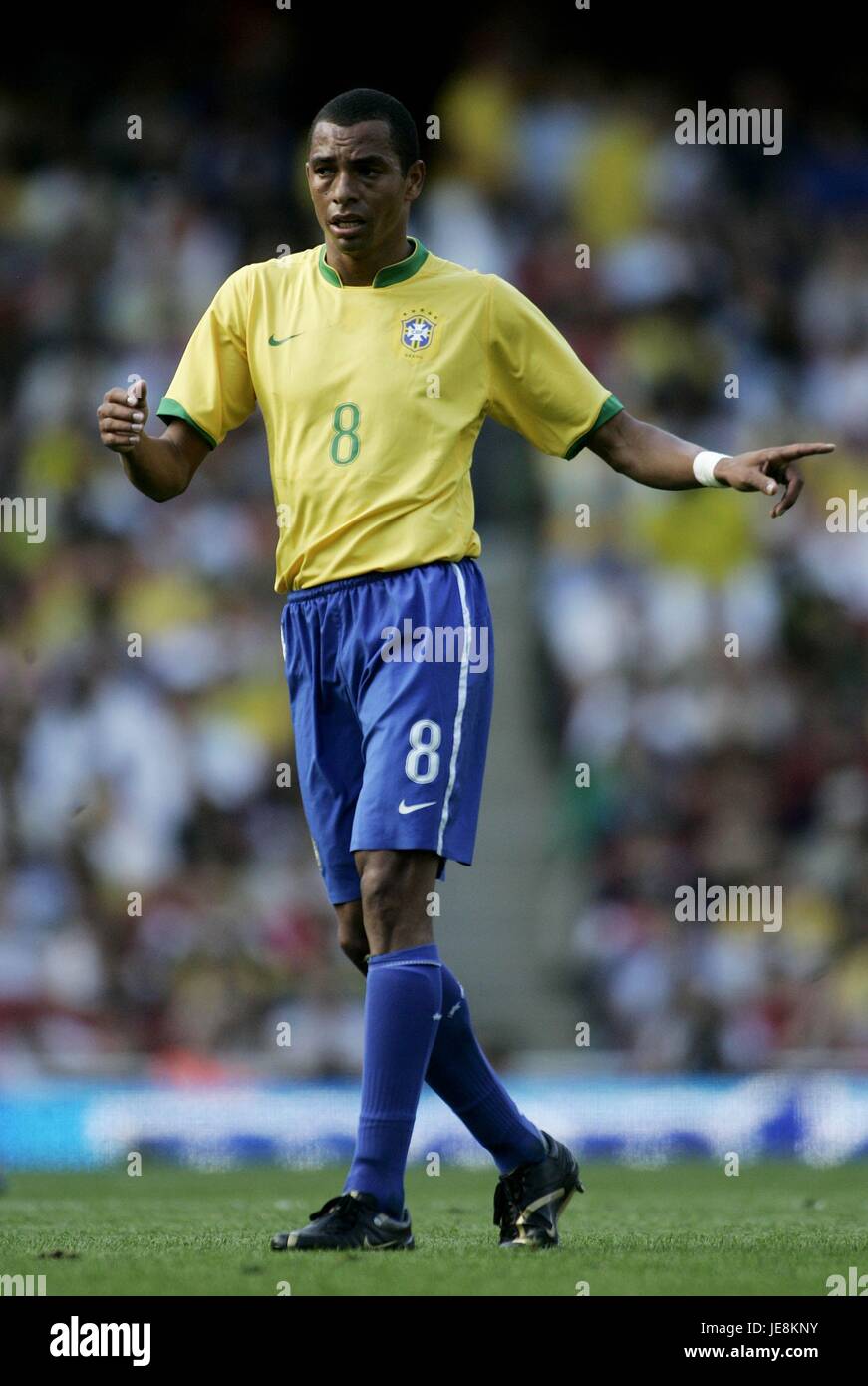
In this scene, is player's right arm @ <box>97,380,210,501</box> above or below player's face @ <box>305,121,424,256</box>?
below

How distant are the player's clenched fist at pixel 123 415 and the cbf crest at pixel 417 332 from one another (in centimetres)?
64

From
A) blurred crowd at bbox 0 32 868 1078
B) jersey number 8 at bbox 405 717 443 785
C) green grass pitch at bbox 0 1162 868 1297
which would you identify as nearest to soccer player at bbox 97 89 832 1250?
jersey number 8 at bbox 405 717 443 785

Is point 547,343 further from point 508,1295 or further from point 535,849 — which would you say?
point 535,849

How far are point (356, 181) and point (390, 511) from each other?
0.77 m

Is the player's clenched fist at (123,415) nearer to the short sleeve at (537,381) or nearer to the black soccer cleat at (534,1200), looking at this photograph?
the short sleeve at (537,381)

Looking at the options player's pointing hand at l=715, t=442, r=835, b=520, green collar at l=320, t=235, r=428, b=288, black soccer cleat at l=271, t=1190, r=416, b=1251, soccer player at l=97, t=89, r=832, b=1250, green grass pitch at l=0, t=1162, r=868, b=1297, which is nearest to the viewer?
green grass pitch at l=0, t=1162, r=868, b=1297

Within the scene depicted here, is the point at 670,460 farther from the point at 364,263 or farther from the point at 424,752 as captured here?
the point at 424,752

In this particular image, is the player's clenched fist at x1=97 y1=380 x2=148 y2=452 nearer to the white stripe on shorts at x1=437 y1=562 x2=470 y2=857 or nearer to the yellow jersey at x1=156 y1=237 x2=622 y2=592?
the yellow jersey at x1=156 y1=237 x2=622 y2=592

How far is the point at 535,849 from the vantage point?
11656mm

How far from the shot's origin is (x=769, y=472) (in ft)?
16.6

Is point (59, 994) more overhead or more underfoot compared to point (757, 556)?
more underfoot

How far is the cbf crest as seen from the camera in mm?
5133

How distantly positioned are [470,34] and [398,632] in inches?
389

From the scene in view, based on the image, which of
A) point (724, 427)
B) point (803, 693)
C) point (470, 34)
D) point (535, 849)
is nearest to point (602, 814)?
point (535, 849)
